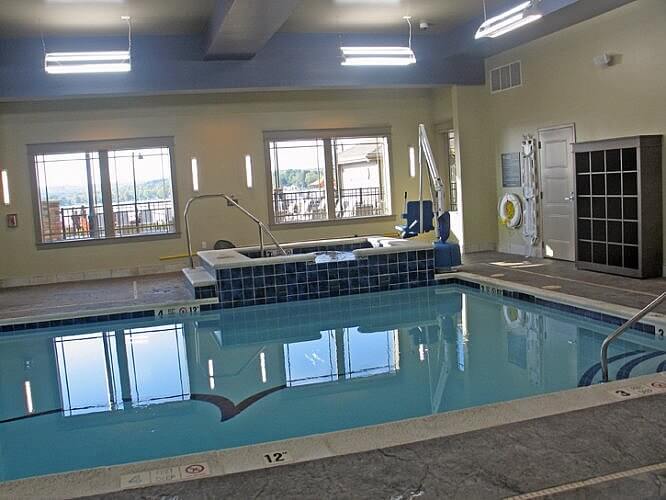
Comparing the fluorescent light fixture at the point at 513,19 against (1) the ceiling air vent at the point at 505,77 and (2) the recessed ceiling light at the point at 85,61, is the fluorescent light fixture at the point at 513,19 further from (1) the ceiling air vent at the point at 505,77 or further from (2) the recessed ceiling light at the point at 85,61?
(2) the recessed ceiling light at the point at 85,61

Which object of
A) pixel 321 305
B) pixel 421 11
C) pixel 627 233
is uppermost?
pixel 421 11

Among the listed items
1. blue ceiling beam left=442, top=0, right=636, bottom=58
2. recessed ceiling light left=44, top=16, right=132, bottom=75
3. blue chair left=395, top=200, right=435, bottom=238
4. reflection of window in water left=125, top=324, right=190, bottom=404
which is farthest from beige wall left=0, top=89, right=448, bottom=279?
reflection of window in water left=125, top=324, right=190, bottom=404

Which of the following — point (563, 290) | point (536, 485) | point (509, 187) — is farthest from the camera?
point (509, 187)

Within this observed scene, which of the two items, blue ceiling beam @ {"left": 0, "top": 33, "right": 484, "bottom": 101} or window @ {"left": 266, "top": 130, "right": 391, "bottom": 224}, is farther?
window @ {"left": 266, "top": 130, "right": 391, "bottom": 224}

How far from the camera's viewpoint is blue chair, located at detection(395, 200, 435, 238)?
31.2ft

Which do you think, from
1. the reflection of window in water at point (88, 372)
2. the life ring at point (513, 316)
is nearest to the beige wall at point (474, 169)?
the life ring at point (513, 316)

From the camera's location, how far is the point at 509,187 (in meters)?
10.0

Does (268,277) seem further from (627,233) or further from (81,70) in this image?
(627,233)

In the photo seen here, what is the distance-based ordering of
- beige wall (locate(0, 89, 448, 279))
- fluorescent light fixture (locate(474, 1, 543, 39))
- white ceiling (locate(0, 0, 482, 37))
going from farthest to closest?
beige wall (locate(0, 89, 448, 279))
white ceiling (locate(0, 0, 482, 37))
fluorescent light fixture (locate(474, 1, 543, 39))

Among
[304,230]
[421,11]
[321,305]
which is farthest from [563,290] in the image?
[304,230]

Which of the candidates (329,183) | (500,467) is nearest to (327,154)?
(329,183)

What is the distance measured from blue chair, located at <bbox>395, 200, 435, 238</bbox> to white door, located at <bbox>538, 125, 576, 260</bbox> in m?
1.53

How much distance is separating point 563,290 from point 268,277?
309 cm

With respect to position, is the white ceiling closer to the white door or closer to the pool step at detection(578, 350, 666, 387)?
the white door
